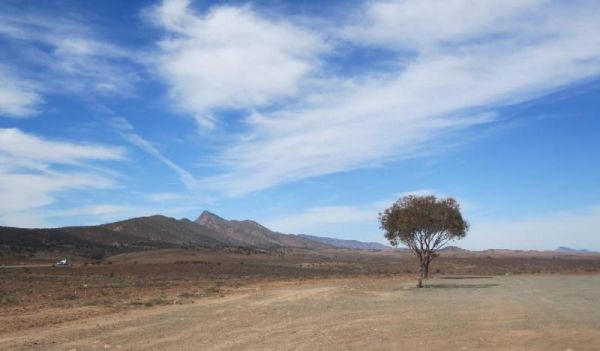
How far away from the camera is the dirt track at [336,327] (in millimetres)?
15867

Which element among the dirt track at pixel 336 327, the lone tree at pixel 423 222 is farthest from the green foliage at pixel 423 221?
the dirt track at pixel 336 327

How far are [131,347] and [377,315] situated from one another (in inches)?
417

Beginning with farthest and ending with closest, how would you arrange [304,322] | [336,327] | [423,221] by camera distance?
[423,221]
[304,322]
[336,327]

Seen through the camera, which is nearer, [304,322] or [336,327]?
[336,327]

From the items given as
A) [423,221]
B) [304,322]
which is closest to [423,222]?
[423,221]

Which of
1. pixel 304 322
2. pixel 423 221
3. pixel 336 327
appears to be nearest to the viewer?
pixel 336 327

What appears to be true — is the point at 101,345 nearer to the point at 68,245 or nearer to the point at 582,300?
the point at 582,300

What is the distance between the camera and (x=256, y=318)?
22.3 meters

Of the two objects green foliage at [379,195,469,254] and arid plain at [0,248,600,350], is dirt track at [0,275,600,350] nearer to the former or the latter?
arid plain at [0,248,600,350]

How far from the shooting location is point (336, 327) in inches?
763

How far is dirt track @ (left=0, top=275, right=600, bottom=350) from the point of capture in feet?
52.1

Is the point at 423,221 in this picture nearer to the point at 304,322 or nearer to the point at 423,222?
the point at 423,222

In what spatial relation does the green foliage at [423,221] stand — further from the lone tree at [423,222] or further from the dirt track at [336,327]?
the dirt track at [336,327]

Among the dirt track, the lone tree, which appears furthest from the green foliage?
the dirt track
